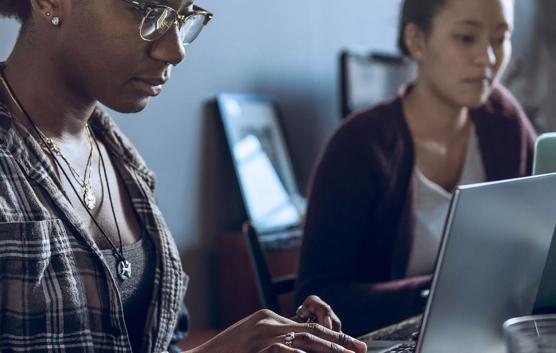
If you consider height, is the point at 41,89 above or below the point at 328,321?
above

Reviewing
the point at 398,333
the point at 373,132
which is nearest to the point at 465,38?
the point at 373,132

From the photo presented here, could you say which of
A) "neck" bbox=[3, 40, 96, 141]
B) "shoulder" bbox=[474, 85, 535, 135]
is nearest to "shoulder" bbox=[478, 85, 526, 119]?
"shoulder" bbox=[474, 85, 535, 135]

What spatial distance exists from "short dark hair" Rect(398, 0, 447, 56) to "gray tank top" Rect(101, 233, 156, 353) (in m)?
1.01

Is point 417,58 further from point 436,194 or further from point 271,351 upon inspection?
point 271,351

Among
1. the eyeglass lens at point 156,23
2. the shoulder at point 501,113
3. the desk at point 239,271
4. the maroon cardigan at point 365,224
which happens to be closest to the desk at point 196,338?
the desk at point 239,271

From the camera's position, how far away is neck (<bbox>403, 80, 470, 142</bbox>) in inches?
83.9

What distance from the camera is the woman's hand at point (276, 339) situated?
42.5 inches

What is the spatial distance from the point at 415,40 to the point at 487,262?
122 centimetres

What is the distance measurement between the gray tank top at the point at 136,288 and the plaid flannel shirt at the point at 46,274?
0.05ft

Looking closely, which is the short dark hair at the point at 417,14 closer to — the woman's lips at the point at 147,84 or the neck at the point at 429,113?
the neck at the point at 429,113

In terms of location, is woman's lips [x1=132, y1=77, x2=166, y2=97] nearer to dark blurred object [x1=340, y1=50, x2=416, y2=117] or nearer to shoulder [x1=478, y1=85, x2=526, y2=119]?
shoulder [x1=478, y1=85, x2=526, y2=119]

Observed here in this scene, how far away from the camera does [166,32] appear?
1.31 metres

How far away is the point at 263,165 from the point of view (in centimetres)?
291

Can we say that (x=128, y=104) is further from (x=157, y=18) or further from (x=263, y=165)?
(x=263, y=165)
